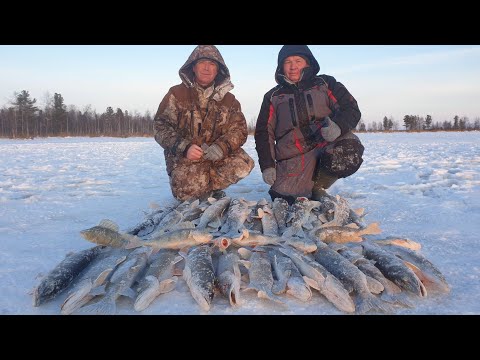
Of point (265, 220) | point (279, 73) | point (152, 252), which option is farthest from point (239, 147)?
point (152, 252)

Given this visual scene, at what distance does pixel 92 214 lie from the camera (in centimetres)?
561

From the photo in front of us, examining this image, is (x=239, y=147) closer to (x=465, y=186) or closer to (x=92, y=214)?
(x=92, y=214)

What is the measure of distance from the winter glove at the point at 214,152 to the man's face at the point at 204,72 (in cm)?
106

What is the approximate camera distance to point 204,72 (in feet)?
20.0

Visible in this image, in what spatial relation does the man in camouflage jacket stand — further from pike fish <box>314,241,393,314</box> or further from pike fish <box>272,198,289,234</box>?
pike fish <box>314,241,393,314</box>

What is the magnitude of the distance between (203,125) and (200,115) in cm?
17

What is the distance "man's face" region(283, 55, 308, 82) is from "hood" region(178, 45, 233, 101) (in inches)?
37.4

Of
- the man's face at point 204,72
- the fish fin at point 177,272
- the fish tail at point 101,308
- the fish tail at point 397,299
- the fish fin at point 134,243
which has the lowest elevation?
the fish tail at point 101,308

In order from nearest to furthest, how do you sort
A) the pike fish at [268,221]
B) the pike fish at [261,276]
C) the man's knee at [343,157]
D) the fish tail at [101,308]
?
the fish tail at [101,308] < the pike fish at [261,276] < the pike fish at [268,221] < the man's knee at [343,157]

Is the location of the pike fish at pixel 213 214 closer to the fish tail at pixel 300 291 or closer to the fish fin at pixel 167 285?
the fish fin at pixel 167 285

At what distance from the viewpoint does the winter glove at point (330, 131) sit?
5445 millimetres

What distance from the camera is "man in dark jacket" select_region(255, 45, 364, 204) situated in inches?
222

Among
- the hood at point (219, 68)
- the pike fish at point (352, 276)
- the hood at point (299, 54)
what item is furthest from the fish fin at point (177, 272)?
the hood at point (299, 54)

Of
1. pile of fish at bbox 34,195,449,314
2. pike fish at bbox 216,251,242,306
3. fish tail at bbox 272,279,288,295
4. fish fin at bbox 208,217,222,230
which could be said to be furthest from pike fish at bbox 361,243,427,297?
fish fin at bbox 208,217,222,230
